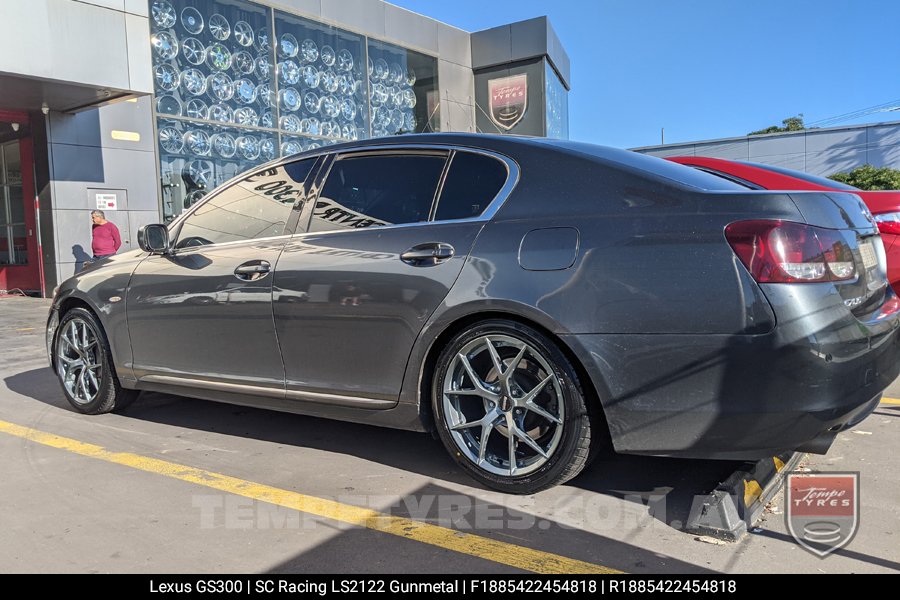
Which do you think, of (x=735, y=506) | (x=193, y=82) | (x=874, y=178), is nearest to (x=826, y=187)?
(x=735, y=506)

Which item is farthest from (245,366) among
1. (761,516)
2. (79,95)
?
(79,95)

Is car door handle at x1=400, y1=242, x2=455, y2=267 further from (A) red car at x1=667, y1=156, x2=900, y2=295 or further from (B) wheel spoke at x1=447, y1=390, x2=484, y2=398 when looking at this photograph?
(A) red car at x1=667, y1=156, x2=900, y2=295

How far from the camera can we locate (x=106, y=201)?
13367 mm

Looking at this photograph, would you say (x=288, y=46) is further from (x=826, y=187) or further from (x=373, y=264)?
(x=373, y=264)

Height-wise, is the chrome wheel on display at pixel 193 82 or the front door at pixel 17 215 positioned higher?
the chrome wheel on display at pixel 193 82

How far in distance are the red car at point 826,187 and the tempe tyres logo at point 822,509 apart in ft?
5.44

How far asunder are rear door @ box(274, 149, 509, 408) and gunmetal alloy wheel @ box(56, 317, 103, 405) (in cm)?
182

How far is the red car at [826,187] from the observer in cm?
448

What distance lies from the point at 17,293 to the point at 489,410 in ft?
47.4

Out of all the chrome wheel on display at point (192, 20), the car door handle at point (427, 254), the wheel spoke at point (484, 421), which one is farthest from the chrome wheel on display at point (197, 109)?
the wheel spoke at point (484, 421)

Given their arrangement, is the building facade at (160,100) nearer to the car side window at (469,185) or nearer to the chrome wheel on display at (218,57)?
the chrome wheel on display at (218,57)

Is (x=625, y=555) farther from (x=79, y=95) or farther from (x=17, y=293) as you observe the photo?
(x=17, y=293)

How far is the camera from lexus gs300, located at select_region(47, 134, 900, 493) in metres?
2.57

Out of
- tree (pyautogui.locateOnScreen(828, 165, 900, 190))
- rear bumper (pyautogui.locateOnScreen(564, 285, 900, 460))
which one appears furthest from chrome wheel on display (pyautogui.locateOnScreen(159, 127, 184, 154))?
tree (pyautogui.locateOnScreen(828, 165, 900, 190))
